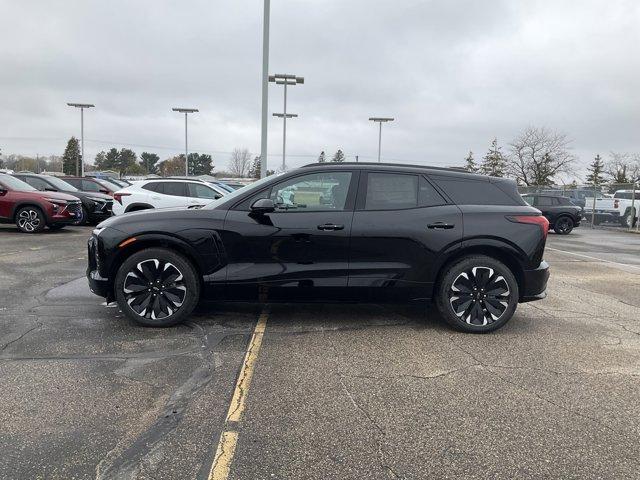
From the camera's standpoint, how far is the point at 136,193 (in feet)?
42.9

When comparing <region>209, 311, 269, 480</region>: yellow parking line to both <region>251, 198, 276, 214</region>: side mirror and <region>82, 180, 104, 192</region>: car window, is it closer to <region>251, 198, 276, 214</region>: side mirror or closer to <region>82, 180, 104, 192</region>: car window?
<region>251, 198, 276, 214</region>: side mirror

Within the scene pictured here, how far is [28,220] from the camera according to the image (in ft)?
43.0

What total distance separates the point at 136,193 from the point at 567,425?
1203 centimetres

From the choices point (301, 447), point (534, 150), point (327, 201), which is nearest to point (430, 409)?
point (301, 447)

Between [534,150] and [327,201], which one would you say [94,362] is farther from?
[534,150]

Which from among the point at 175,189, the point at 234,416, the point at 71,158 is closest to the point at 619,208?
the point at 175,189

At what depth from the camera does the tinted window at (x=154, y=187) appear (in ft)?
43.4

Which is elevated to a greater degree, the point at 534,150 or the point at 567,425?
the point at 534,150

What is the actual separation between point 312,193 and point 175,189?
9.06 metres

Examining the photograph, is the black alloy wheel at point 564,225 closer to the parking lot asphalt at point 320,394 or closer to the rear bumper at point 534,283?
the parking lot asphalt at point 320,394

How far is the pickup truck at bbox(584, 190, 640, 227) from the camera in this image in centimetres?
2280

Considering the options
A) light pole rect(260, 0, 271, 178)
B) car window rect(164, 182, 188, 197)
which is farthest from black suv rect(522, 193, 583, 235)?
car window rect(164, 182, 188, 197)

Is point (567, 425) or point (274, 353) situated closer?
point (567, 425)

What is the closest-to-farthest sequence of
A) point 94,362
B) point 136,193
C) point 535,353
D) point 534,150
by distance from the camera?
1. point 94,362
2. point 535,353
3. point 136,193
4. point 534,150
